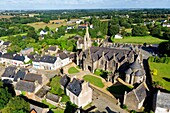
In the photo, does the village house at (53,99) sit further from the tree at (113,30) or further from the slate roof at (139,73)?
the tree at (113,30)

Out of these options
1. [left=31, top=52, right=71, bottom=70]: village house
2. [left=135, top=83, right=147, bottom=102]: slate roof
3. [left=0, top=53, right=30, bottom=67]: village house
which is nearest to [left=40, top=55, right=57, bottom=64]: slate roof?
[left=31, top=52, right=71, bottom=70]: village house

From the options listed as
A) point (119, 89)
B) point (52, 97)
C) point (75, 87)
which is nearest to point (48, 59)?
point (52, 97)

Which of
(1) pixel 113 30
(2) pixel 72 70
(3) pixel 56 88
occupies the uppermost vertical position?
(1) pixel 113 30

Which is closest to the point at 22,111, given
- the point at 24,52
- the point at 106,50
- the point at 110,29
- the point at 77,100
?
the point at 77,100

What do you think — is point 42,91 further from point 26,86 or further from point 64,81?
point 64,81

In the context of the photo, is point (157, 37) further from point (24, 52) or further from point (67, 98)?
point (67, 98)

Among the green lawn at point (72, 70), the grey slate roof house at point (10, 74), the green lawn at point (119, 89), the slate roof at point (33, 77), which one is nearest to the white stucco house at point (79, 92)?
the green lawn at point (119, 89)
